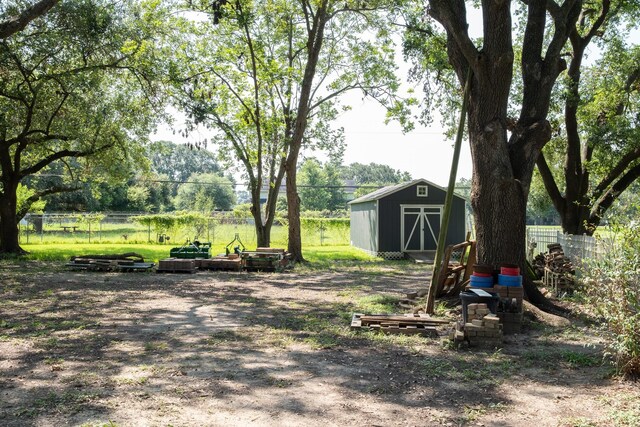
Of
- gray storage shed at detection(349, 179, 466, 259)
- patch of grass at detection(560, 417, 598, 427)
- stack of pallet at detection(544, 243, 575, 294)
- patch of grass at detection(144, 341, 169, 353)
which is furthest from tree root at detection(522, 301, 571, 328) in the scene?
gray storage shed at detection(349, 179, 466, 259)

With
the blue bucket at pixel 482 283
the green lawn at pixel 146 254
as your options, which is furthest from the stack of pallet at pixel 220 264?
the blue bucket at pixel 482 283

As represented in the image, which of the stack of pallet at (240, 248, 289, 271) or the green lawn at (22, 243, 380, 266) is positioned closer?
the stack of pallet at (240, 248, 289, 271)

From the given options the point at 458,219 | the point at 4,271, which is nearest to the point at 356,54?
the point at 458,219

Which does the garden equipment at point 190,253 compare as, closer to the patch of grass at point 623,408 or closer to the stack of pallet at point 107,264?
the stack of pallet at point 107,264

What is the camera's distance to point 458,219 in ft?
82.4

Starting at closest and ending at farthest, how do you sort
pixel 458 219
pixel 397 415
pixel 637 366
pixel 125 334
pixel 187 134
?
pixel 397 415 → pixel 637 366 → pixel 125 334 → pixel 187 134 → pixel 458 219

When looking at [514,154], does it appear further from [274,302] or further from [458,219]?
[458,219]

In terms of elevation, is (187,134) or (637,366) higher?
(187,134)

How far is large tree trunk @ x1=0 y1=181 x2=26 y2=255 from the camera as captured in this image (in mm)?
21516

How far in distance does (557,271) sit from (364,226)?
14.9 metres

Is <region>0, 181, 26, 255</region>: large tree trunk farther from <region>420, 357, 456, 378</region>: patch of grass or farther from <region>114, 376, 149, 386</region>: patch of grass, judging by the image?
<region>420, 357, 456, 378</region>: patch of grass

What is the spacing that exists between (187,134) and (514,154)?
12.4 meters

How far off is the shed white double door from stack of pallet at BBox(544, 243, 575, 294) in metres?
10.9

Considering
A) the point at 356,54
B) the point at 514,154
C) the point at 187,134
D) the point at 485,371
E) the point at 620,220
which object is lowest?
the point at 485,371
